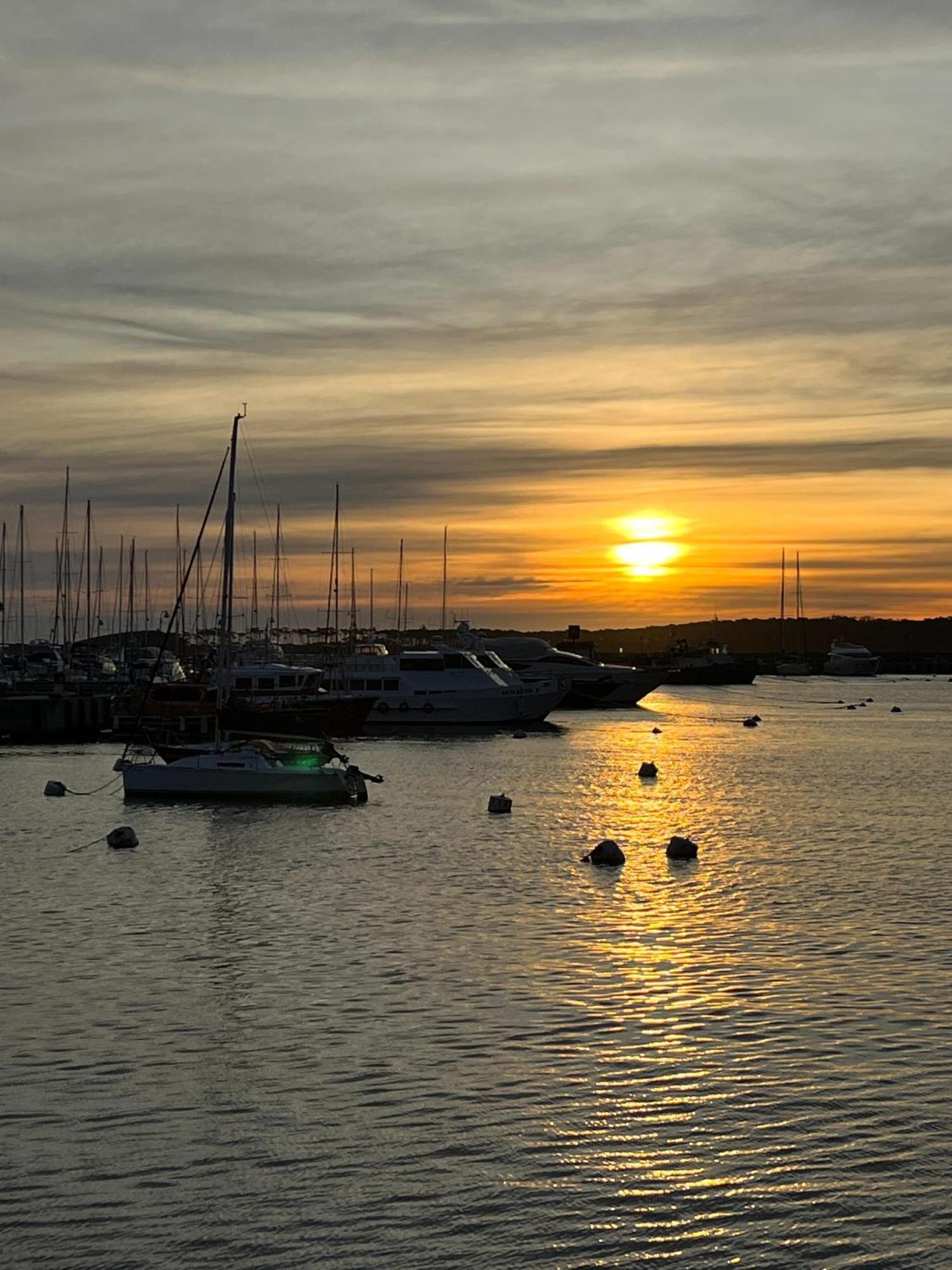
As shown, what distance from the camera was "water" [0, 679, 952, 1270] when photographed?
13359 mm

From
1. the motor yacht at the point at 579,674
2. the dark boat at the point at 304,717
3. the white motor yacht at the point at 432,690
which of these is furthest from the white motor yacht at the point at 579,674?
the dark boat at the point at 304,717

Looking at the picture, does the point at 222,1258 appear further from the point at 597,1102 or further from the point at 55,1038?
the point at 55,1038

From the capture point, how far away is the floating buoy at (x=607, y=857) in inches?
1462

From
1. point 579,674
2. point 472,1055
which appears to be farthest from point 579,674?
point 472,1055

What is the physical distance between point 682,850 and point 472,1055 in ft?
67.7

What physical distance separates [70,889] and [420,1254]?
21.9 m

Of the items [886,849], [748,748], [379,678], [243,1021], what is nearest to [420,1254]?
[243,1021]

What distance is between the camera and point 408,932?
27.6 meters

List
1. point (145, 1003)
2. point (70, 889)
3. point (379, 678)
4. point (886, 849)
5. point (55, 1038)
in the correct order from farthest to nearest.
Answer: point (379, 678)
point (886, 849)
point (70, 889)
point (145, 1003)
point (55, 1038)

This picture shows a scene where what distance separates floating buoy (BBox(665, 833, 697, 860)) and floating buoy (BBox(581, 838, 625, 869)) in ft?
5.93

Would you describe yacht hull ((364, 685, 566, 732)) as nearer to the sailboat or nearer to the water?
the sailboat

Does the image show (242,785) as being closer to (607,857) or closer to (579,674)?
(607,857)

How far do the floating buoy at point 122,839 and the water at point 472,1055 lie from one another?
398 mm

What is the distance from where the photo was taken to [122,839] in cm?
3981
